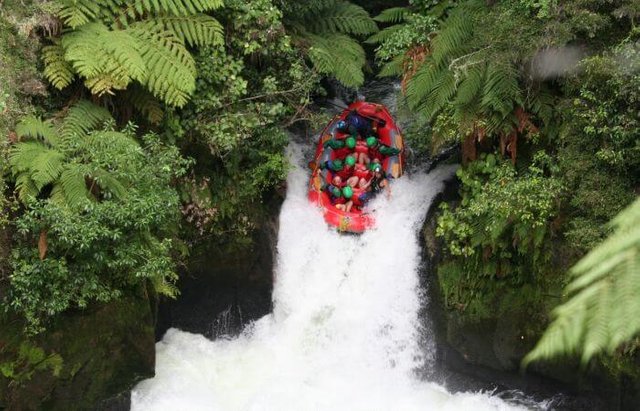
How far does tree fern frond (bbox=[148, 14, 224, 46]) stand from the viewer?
780 cm

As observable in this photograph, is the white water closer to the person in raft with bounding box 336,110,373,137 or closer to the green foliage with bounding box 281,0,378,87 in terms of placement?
the person in raft with bounding box 336,110,373,137

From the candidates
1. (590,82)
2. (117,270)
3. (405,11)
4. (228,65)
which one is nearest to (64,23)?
(228,65)

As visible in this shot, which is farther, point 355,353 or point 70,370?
point 355,353

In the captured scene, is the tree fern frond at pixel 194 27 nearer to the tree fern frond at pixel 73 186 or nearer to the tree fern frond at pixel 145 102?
the tree fern frond at pixel 145 102

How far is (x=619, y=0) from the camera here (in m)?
6.77

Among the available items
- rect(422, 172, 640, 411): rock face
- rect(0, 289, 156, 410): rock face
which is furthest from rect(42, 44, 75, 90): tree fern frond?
rect(422, 172, 640, 411): rock face

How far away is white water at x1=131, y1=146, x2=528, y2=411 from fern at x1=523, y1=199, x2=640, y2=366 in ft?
20.7

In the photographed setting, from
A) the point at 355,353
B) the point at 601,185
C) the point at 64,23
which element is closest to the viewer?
the point at 601,185

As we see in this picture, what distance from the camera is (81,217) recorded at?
6156 millimetres

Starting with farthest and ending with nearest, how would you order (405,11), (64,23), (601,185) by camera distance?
(405,11) < (64,23) < (601,185)

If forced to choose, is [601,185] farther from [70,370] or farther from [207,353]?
[70,370]

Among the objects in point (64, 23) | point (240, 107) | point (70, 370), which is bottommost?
point (70, 370)

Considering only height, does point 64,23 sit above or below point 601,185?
above

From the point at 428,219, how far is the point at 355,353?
1883 mm
